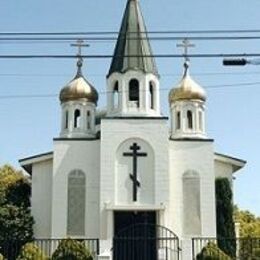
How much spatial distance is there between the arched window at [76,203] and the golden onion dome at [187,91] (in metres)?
6.18

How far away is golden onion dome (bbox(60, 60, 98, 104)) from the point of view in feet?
102

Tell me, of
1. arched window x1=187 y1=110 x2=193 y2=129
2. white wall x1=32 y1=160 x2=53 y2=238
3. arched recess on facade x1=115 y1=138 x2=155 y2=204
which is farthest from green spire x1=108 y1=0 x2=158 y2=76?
white wall x1=32 y1=160 x2=53 y2=238

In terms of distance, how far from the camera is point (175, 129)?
31.0m

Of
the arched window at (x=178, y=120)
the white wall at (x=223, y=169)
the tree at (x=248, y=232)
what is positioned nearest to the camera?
the tree at (x=248, y=232)

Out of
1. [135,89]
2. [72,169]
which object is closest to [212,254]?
[72,169]

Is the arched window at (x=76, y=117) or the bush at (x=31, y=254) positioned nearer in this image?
the bush at (x=31, y=254)

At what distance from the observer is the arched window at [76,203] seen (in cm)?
2794

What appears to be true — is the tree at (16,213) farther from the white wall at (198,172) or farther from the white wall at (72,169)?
the white wall at (198,172)

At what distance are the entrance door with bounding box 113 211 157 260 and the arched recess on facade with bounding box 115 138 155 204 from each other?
2.19ft

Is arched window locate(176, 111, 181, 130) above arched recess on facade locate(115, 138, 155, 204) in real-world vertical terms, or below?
above

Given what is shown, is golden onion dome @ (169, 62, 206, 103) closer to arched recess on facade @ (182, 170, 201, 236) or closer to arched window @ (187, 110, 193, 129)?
arched window @ (187, 110, 193, 129)

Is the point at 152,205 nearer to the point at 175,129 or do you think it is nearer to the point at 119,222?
the point at 119,222

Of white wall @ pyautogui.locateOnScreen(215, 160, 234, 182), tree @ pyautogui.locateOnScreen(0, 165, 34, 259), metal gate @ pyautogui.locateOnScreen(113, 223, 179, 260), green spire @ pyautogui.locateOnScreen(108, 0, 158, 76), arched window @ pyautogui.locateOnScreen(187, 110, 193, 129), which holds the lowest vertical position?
metal gate @ pyautogui.locateOnScreen(113, 223, 179, 260)

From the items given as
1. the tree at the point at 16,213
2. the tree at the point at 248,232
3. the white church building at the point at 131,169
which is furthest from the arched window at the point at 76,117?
the tree at the point at 248,232
